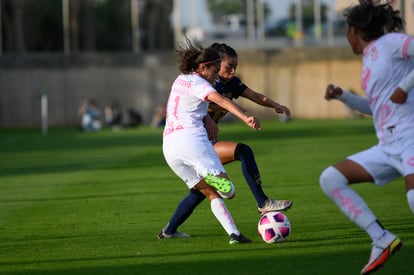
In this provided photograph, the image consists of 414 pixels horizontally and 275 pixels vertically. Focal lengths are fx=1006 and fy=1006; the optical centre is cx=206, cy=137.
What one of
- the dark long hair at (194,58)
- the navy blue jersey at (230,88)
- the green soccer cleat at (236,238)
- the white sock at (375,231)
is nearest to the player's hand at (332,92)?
the white sock at (375,231)

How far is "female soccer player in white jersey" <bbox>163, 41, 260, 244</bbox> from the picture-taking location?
33.5 ft

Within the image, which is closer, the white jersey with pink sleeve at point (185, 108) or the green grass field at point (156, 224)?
the green grass field at point (156, 224)

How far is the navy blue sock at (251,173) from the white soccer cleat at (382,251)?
10.9ft

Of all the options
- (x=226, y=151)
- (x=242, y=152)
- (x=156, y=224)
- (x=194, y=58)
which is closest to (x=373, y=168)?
(x=194, y=58)

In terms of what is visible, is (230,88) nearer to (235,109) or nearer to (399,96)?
(235,109)

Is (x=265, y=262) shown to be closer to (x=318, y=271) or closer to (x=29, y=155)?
(x=318, y=271)

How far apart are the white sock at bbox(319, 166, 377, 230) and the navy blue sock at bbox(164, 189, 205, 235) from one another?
8.96ft

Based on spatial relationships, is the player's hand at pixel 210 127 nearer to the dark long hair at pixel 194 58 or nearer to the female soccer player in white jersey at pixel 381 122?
the dark long hair at pixel 194 58

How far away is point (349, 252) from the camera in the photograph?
9688mm

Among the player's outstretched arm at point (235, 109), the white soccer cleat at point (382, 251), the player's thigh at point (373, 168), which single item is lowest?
the white soccer cleat at point (382, 251)

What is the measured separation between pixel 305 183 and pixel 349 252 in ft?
26.7

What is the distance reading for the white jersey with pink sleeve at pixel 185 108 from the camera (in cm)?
1028

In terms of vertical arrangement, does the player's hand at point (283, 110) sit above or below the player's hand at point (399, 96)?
below

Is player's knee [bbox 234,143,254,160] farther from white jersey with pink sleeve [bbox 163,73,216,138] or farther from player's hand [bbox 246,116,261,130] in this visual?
player's hand [bbox 246,116,261,130]
